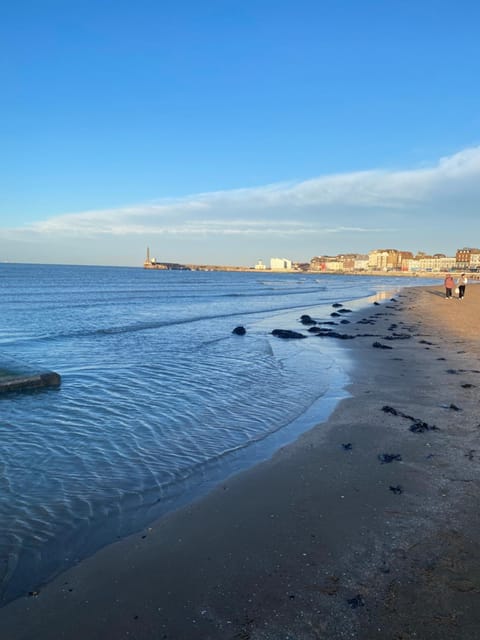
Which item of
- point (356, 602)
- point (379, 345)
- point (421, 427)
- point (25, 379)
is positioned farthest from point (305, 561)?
point (379, 345)

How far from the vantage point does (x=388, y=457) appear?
232 inches

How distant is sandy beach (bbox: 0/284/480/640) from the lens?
2979mm

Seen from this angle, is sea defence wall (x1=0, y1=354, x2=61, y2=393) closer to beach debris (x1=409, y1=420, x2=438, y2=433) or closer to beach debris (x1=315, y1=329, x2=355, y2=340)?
beach debris (x1=409, y1=420, x2=438, y2=433)

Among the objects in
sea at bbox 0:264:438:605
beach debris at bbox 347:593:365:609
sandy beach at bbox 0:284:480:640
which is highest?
beach debris at bbox 347:593:365:609

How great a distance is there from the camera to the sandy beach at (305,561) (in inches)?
117

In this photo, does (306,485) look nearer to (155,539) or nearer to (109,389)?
(155,539)

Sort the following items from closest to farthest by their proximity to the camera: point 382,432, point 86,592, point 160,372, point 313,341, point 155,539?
1. point 86,592
2. point 155,539
3. point 382,432
4. point 160,372
5. point 313,341

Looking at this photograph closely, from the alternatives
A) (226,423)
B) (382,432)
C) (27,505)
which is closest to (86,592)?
(27,505)

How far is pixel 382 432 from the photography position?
698 cm

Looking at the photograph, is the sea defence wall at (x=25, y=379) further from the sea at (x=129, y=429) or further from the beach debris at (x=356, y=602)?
the beach debris at (x=356, y=602)

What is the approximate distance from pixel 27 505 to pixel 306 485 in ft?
10.4

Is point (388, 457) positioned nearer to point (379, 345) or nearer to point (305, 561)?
point (305, 561)

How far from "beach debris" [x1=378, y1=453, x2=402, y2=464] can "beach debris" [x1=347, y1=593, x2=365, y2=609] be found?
9.12ft

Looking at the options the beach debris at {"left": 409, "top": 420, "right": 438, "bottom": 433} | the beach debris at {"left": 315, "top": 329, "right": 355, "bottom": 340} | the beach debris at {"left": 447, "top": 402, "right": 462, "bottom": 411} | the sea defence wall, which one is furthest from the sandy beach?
the beach debris at {"left": 315, "top": 329, "right": 355, "bottom": 340}
